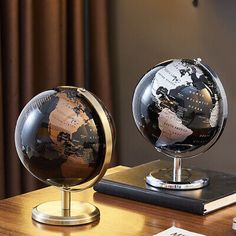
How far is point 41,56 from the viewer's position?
343 centimetres

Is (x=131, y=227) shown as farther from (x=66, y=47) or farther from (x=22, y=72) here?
(x=66, y=47)

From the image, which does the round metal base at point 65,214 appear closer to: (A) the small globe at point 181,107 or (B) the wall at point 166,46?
(A) the small globe at point 181,107

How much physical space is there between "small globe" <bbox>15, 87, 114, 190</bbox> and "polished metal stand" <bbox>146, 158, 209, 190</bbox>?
33 centimetres

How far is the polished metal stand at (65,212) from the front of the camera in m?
1.70

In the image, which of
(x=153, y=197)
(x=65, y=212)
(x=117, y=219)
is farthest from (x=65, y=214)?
(x=153, y=197)

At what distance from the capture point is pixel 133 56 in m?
3.76

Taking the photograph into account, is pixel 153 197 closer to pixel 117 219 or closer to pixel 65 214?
pixel 117 219

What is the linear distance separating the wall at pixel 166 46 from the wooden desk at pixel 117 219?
64.1 inches

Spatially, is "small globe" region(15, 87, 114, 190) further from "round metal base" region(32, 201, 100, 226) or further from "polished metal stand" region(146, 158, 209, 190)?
"polished metal stand" region(146, 158, 209, 190)

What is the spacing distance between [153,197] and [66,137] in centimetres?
40

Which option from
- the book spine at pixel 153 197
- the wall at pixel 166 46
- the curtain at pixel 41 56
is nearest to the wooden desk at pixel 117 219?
the book spine at pixel 153 197

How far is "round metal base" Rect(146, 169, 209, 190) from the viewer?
6.38ft

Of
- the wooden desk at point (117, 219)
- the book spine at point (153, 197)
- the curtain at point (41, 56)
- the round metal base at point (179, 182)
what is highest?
the curtain at point (41, 56)

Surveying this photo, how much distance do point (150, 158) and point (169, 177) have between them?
5.71ft
